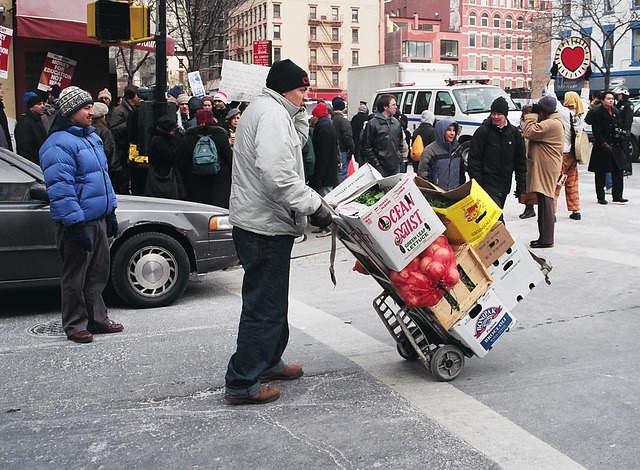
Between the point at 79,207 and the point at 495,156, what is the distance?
5110 millimetres

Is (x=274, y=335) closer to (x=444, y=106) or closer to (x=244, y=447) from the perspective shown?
(x=244, y=447)

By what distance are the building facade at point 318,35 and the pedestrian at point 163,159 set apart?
274 feet

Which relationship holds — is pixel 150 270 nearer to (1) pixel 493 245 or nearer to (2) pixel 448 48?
(1) pixel 493 245

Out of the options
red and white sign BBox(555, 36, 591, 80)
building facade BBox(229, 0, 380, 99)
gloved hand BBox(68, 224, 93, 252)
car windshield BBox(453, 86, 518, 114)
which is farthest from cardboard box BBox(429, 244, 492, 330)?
building facade BBox(229, 0, 380, 99)

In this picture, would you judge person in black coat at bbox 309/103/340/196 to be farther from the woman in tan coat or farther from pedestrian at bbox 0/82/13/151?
pedestrian at bbox 0/82/13/151

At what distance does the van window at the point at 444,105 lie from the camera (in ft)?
64.4

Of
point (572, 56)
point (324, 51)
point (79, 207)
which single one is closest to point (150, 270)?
point (79, 207)

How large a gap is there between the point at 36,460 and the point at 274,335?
1.48m

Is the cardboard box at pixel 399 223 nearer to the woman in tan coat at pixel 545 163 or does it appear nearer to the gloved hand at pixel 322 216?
the gloved hand at pixel 322 216

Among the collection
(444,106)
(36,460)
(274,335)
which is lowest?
(36,460)

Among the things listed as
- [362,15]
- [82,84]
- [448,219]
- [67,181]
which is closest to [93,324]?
[67,181]

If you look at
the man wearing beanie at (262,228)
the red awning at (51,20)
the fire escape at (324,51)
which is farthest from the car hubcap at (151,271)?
the fire escape at (324,51)

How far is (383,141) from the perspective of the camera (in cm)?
1185

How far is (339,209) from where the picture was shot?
482 cm
